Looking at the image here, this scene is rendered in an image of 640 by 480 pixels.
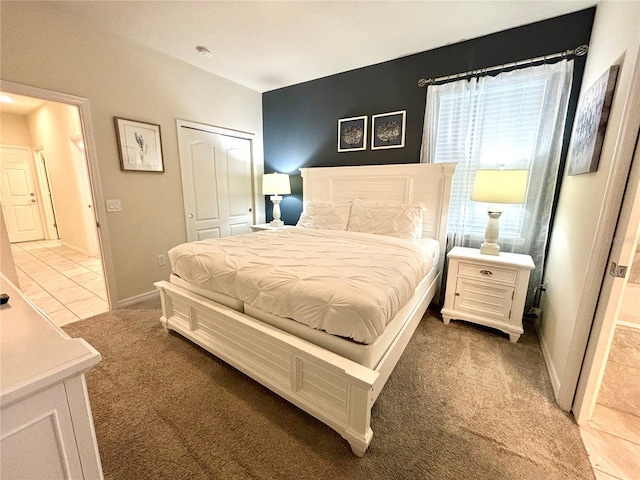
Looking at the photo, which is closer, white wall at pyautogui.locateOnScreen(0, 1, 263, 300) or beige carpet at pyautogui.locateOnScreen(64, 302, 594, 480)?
beige carpet at pyautogui.locateOnScreen(64, 302, 594, 480)

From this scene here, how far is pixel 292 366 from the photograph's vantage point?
4.80ft

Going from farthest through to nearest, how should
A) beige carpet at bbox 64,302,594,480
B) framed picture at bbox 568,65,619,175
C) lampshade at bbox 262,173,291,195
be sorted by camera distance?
lampshade at bbox 262,173,291,195 < framed picture at bbox 568,65,619,175 < beige carpet at bbox 64,302,594,480

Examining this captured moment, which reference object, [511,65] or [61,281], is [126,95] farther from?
[511,65]

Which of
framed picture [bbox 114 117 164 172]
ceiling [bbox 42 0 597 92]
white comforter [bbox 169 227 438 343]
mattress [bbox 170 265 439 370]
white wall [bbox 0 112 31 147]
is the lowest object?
mattress [bbox 170 265 439 370]

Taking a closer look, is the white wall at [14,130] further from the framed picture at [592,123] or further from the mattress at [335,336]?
the framed picture at [592,123]

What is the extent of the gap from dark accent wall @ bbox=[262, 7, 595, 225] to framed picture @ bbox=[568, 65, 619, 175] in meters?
0.26

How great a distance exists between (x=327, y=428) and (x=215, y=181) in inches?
125

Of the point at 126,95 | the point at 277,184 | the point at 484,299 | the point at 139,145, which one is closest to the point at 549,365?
the point at 484,299

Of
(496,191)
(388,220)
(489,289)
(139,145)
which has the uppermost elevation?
(139,145)

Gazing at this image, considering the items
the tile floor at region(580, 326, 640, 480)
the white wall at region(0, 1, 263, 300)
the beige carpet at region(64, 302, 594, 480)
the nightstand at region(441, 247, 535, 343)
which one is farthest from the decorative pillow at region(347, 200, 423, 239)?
the white wall at region(0, 1, 263, 300)

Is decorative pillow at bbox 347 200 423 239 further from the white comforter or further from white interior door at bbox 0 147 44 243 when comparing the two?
white interior door at bbox 0 147 44 243

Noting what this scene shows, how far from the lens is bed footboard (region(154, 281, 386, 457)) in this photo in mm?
1259

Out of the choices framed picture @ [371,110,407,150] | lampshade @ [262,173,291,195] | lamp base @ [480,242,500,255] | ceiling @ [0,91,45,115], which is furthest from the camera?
ceiling @ [0,91,45,115]

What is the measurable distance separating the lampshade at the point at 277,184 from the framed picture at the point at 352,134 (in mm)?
862
